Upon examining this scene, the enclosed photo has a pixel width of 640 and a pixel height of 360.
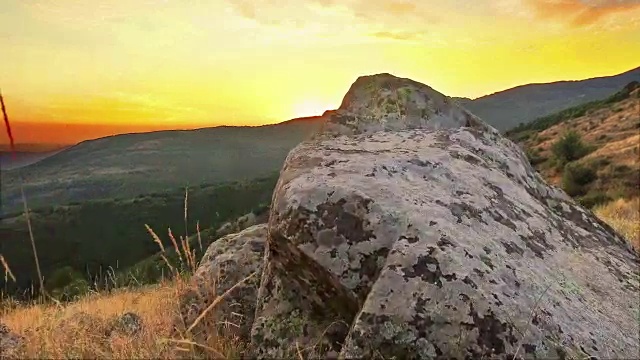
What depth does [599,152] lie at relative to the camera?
1556 inches

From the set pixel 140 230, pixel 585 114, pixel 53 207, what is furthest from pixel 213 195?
pixel 585 114

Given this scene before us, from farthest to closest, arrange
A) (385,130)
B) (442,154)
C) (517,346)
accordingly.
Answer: (385,130) → (442,154) → (517,346)

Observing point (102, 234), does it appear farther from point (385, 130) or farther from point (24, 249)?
point (385, 130)

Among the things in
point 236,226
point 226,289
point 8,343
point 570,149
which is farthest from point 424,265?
point 570,149

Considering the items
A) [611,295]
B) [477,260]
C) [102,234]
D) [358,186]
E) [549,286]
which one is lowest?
[102,234]

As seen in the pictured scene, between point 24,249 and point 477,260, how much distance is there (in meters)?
77.6

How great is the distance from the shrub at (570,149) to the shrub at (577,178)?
21.2 ft

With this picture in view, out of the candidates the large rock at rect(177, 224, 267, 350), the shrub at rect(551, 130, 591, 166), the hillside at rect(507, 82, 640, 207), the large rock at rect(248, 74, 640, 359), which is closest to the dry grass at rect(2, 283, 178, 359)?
the large rock at rect(177, 224, 267, 350)

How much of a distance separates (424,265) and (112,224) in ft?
279

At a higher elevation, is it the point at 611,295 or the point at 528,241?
the point at 528,241

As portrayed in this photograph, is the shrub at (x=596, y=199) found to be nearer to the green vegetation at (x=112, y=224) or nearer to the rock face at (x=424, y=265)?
the rock face at (x=424, y=265)

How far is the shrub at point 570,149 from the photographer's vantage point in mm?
41500

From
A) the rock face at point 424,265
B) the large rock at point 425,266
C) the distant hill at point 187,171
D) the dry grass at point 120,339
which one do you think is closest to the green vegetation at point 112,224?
the distant hill at point 187,171

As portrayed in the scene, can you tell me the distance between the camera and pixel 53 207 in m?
88.0
